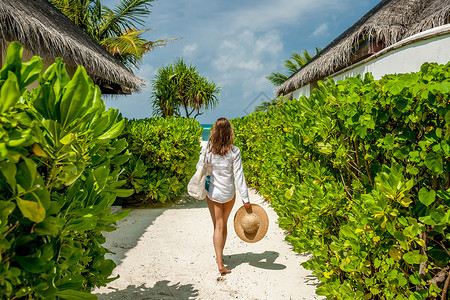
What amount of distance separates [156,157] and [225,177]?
3.47m

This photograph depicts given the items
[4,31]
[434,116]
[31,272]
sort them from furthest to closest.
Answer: [4,31] < [434,116] < [31,272]

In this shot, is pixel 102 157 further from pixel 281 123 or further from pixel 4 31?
pixel 4 31

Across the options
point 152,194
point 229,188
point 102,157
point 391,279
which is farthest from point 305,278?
point 152,194

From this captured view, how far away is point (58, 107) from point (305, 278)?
10.4 feet

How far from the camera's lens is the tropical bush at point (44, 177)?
1261 mm

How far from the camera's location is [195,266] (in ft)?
13.7

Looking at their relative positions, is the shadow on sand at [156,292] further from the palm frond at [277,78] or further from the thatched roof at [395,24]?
the palm frond at [277,78]

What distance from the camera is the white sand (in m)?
3.46

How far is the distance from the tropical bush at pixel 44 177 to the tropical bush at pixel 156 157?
17.1ft

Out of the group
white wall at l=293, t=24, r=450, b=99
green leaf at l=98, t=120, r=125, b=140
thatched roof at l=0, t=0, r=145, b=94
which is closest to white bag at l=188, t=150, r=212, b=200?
green leaf at l=98, t=120, r=125, b=140

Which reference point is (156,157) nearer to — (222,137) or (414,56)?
(222,137)

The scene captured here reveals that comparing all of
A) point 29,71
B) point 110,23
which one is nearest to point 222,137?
point 29,71

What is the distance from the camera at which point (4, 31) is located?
4762mm

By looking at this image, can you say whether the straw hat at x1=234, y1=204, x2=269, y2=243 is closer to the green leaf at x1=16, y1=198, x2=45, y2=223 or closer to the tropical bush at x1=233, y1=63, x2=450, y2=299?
the tropical bush at x1=233, y1=63, x2=450, y2=299
